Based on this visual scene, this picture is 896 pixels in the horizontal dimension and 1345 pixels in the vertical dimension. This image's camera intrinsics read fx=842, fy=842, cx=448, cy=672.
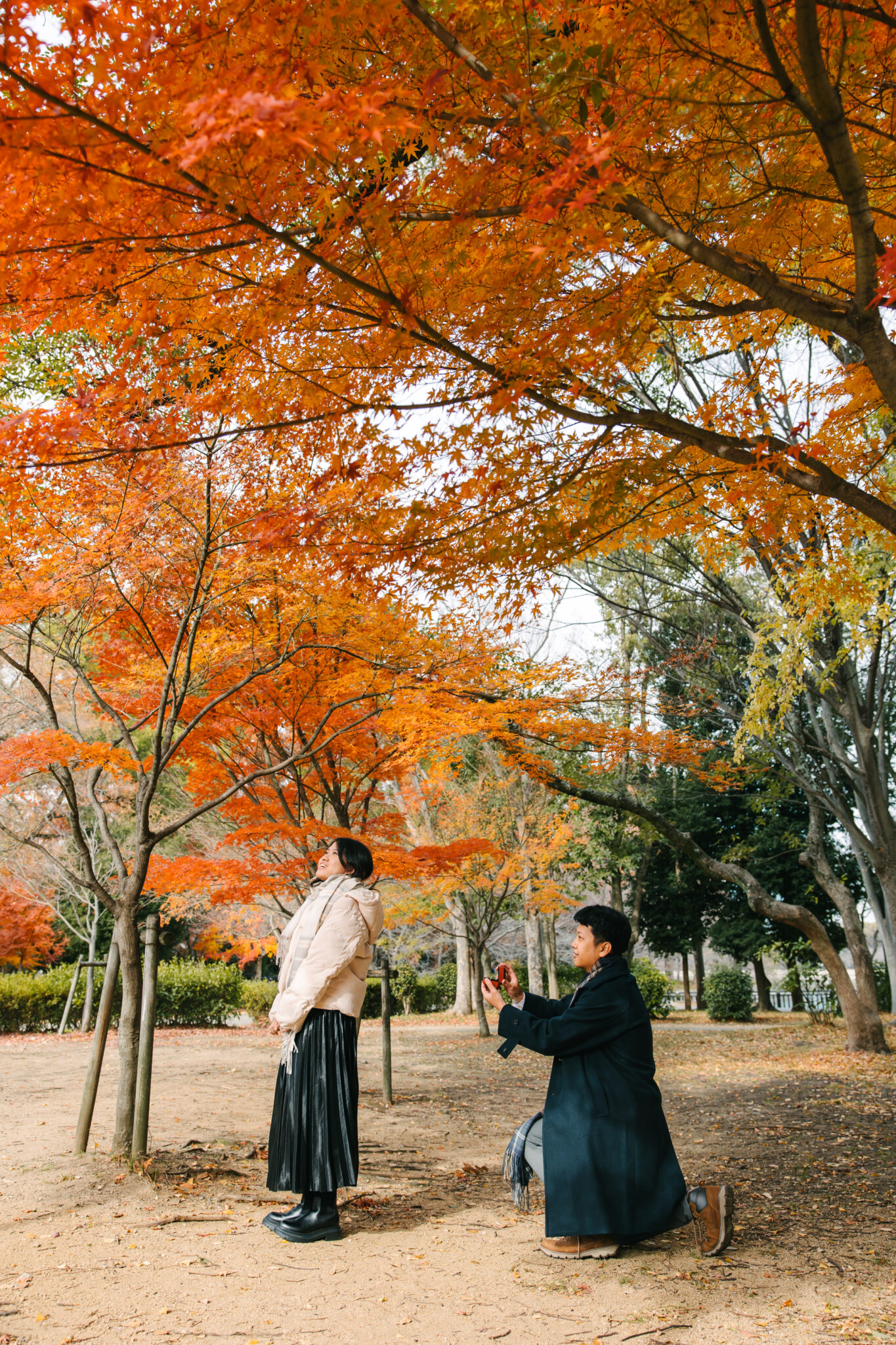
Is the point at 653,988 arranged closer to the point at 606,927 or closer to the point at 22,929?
the point at 22,929

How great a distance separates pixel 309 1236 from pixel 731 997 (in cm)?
1551

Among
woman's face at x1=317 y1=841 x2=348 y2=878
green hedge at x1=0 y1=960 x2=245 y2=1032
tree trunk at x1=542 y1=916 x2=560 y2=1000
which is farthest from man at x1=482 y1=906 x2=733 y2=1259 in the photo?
tree trunk at x1=542 y1=916 x2=560 y2=1000

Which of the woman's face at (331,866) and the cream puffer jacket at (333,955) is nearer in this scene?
the cream puffer jacket at (333,955)

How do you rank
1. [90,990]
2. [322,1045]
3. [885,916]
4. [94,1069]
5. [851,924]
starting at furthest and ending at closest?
[90,990] < [885,916] < [851,924] < [94,1069] < [322,1045]

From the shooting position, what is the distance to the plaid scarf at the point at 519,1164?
3.36 metres

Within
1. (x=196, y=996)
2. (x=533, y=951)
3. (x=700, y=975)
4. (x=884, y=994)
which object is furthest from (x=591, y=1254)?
(x=700, y=975)

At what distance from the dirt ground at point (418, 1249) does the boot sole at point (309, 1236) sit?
0.20 ft

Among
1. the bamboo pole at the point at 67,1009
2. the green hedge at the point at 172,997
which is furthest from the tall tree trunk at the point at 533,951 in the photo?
the bamboo pole at the point at 67,1009

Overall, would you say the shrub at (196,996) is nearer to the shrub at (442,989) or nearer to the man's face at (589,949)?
the shrub at (442,989)

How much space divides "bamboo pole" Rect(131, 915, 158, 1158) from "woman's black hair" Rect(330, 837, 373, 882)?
4.33 ft

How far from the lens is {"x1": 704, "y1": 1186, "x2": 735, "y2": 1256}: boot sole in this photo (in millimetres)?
3014

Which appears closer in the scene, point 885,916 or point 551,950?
point 885,916

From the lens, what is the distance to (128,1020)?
4371 millimetres

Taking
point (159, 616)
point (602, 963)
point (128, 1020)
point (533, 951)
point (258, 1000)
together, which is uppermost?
point (159, 616)
